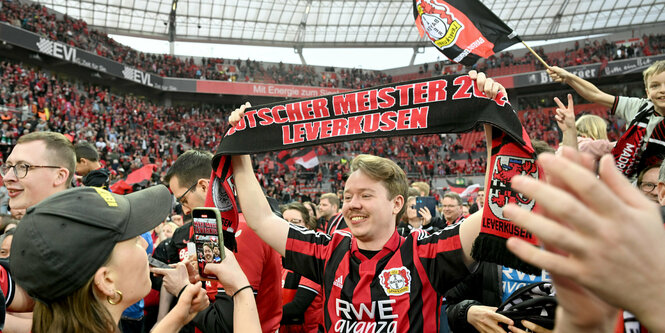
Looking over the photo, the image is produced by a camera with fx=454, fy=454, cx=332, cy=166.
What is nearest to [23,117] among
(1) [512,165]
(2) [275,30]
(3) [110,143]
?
(3) [110,143]

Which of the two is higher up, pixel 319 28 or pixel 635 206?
pixel 319 28

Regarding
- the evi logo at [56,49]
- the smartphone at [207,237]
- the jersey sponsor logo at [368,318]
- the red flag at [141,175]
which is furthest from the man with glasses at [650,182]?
the evi logo at [56,49]

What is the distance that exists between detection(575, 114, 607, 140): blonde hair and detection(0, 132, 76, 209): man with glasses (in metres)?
3.50

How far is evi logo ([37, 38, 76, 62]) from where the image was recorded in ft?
72.4

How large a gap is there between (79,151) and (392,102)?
3.01m

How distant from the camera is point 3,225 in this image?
3.45 metres

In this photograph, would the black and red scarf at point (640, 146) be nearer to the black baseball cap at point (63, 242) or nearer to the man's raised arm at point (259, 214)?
the man's raised arm at point (259, 214)

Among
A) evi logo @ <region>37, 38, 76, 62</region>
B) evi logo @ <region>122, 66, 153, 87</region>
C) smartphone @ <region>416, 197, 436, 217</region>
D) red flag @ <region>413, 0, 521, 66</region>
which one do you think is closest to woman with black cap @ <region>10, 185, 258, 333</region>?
red flag @ <region>413, 0, 521, 66</region>

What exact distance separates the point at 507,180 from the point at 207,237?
4.20 feet

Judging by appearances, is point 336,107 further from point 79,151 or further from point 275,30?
point 275,30

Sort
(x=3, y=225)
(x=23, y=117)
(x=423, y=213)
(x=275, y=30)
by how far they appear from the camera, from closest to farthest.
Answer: (x=3, y=225) → (x=423, y=213) → (x=23, y=117) → (x=275, y=30)

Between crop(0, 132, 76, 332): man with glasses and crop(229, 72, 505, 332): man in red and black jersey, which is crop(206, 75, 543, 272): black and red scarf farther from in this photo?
crop(0, 132, 76, 332): man with glasses

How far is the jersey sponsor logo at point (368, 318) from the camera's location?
6.57 ft

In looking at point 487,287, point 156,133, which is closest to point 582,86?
point 487,287
